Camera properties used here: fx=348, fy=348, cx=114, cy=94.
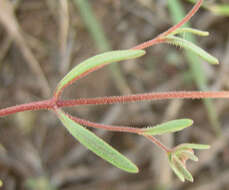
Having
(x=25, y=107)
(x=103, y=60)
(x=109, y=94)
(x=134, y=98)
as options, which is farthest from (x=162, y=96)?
(x=109, y=94)

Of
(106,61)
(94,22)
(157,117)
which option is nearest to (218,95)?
(106,61)

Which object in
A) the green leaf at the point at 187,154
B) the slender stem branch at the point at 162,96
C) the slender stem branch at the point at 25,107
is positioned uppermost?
the slender stem branch at the point at 25,107

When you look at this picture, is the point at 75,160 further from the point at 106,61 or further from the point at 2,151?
the point at 106,61

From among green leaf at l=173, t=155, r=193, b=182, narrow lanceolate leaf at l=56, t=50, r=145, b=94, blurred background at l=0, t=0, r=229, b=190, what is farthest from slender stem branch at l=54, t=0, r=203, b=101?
blurred background at l=0, t=0, r=229, b=190

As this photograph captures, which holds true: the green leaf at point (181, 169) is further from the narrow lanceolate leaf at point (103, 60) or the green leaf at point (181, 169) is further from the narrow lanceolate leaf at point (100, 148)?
the narrow lanceolate leaf at point (103, 60)

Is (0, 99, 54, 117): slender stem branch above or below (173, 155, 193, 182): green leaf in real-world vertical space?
above

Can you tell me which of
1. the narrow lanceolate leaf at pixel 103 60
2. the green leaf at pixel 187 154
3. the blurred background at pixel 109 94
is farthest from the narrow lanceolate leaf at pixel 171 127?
the blurred background at pixel 109 94

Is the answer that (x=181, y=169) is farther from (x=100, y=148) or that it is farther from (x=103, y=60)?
(x=103, y=60)

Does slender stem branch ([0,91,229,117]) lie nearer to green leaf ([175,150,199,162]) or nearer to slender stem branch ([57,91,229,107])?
slender stem branch ([57,91,229,107])
